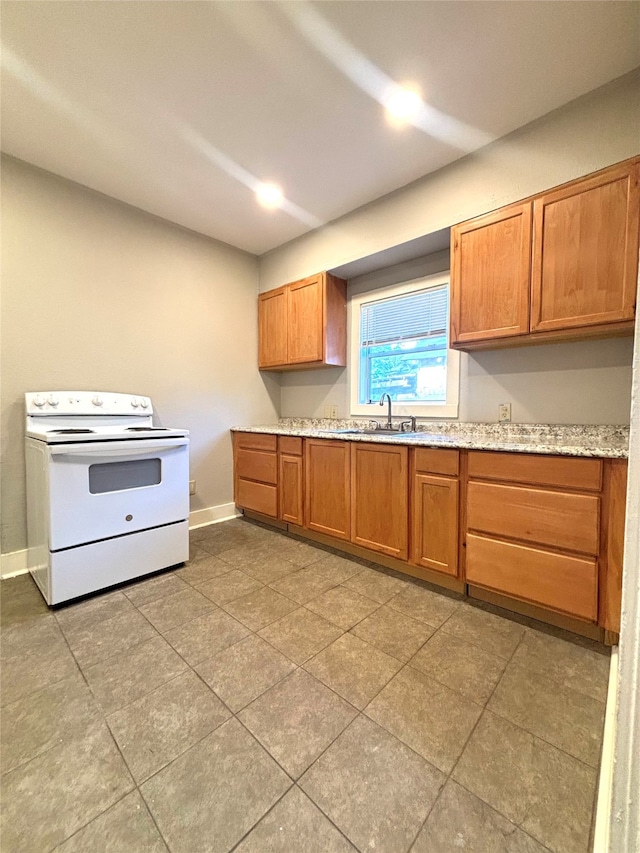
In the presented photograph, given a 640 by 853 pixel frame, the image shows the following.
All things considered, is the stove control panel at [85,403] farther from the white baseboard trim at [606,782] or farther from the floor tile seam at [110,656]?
the white baseboard trim at [606,782]

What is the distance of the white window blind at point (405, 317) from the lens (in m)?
2.57

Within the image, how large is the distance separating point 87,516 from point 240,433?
1.52 m

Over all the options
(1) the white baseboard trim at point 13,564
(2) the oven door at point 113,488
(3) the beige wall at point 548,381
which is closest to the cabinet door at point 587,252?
(3) the beige wall at point 548,381

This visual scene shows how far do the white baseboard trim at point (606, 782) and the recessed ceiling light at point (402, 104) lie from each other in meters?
2.45

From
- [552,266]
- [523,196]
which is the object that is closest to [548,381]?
[552,266]

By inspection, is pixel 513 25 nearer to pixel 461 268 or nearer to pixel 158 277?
pixel 461 268

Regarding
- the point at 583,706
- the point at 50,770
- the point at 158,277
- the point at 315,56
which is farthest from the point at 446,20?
the point at 50,770

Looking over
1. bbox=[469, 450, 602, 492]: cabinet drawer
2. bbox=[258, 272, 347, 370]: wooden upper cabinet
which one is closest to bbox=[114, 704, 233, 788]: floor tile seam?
bbox=[469, 450, 602, 492]: cabinet drawer

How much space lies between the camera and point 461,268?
2.05 m

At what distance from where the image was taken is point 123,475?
2.05 meters

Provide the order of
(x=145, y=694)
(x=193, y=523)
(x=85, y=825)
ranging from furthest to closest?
(x=193, y=523)
(x=145, y=694)
(x=85, y=825)

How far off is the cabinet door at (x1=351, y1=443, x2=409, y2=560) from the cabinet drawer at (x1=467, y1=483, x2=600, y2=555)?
41cm

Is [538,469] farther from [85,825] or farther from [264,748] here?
[85,825]

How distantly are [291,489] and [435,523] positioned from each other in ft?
3.96
